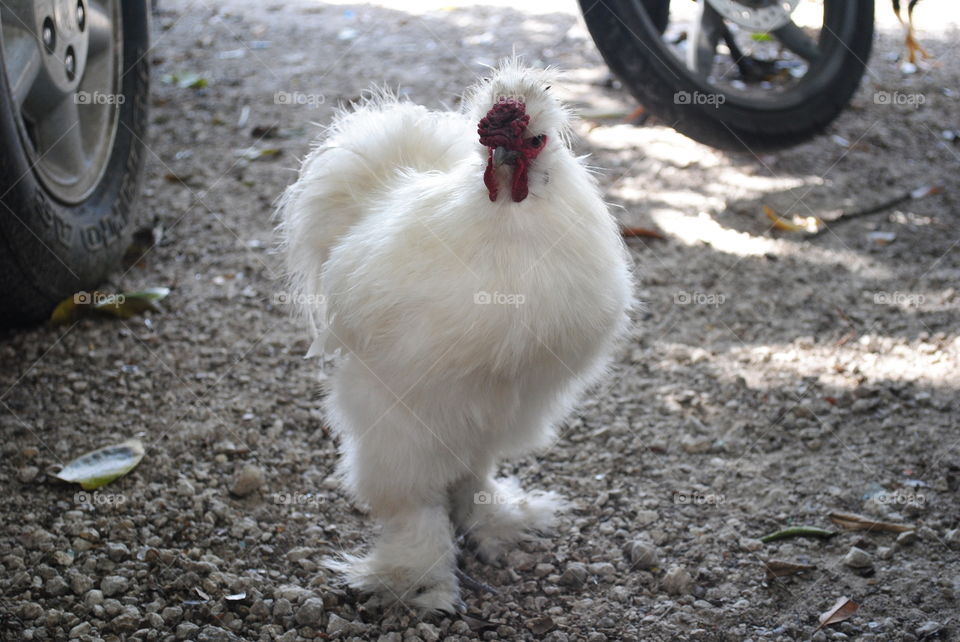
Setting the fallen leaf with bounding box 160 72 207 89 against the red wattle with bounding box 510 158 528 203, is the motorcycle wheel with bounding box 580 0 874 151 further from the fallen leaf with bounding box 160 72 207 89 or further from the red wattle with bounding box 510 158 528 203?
the fallen leaf with bounding box 160 72 207 89

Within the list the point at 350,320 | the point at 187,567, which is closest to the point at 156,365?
the point at 187,567

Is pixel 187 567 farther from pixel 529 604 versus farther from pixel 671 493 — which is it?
pixel 671 493

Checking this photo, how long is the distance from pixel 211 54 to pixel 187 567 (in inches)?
193

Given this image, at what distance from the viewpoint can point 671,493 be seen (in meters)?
3.19

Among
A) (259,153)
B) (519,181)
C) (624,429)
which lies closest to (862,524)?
(624,429)
